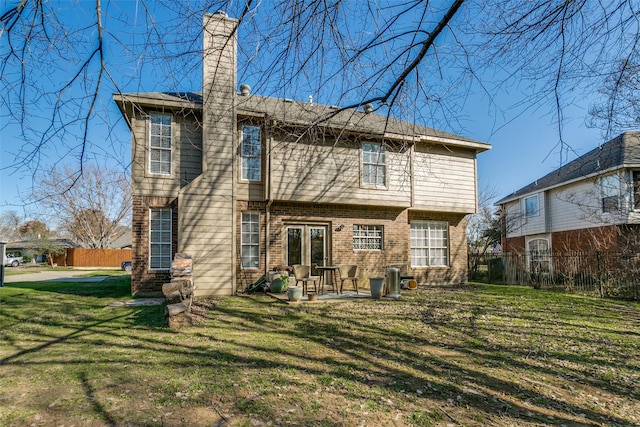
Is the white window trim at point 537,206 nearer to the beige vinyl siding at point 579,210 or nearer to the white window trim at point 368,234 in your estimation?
the beige vinyl siding at point 579,210

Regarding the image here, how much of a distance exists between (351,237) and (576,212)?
14.4 metres

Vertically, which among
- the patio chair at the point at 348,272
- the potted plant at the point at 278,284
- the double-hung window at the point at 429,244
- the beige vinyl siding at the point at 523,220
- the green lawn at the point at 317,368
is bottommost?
the green lawn at the point at 317,368

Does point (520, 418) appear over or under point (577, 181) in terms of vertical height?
under

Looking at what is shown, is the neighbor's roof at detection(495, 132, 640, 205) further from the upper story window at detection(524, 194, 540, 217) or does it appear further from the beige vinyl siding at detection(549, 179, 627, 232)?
the beige vinyl siding at detection(549, 179, 627, 232)

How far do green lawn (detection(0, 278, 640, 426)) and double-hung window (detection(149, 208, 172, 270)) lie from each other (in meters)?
2.65

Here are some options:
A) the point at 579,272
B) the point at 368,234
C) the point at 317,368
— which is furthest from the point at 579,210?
the point at 317,368

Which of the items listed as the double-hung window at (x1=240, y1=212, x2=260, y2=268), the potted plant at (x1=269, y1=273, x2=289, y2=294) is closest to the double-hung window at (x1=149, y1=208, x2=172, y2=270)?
the double-hung window at (x1=240, y1=212, x2=260, y2=268)

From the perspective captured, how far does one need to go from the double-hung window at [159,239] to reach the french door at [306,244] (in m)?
3.82

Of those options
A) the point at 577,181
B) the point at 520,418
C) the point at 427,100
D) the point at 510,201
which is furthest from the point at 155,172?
the point at 510,201

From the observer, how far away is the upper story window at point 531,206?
2260cm

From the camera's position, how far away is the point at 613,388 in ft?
14.1

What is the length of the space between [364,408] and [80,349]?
4.41m

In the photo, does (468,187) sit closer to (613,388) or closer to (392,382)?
(613,388)

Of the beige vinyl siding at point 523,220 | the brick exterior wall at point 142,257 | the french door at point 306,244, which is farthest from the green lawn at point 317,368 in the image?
the beige vinyl siding at point 523,220
